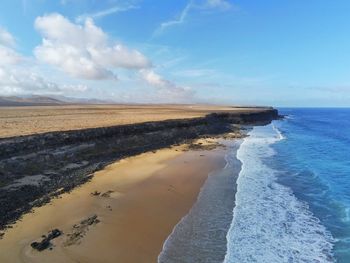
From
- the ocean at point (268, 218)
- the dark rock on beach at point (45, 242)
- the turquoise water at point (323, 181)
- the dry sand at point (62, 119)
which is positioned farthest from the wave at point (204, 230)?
the dry sand at point (62, 119)

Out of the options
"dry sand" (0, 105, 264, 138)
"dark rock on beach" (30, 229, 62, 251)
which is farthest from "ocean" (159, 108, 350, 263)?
"dry sand" (0, 105, 264, 138)

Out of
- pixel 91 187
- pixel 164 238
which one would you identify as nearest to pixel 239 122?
pixel 91 187

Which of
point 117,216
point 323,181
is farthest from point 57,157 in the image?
point 323,181

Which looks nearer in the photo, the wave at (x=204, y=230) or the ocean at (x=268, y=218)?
the wave at (x=204, y=230)

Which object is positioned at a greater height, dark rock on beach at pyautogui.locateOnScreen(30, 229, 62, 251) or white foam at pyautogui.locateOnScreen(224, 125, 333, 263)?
dark rock on beach at pyautogui.locateOnScreen(30, 229, 62, 251)

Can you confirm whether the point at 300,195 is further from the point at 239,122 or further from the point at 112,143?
the point at 239,122

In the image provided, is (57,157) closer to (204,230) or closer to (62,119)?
(204,230)

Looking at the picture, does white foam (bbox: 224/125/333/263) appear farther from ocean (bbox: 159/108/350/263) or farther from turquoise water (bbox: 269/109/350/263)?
turquoise water (bbox: 269/109/350/263)

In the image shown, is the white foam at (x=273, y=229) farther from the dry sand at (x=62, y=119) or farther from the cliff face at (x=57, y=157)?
the dry sand at (x=62, y=119)
